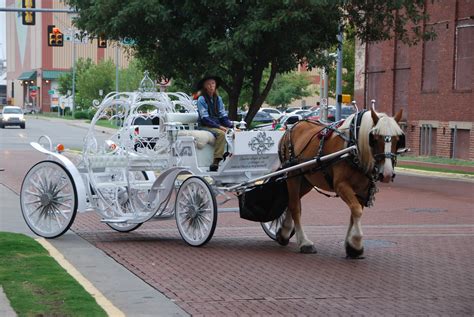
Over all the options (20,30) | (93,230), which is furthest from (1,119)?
(20,30)

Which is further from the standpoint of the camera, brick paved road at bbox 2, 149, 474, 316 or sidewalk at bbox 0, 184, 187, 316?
brick paved road at bbox 2, 149, 474, 316

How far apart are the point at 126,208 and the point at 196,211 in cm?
159

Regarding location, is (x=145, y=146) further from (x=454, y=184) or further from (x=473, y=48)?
(x=473, y=48)

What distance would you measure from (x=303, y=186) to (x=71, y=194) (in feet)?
10.5

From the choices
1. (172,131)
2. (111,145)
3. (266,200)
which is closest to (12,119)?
(111,145)

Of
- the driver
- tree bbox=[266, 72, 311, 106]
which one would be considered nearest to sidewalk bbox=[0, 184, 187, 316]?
the driver

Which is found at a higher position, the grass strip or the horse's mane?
the horse's mane

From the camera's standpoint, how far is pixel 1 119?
65.2 meters

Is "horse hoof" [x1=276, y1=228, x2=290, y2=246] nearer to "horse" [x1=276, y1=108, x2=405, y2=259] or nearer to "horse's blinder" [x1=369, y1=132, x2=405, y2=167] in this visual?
"horse" [x1=276, y1=108, x2=405, y2=259]

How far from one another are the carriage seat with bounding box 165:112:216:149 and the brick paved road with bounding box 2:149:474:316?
4.76ft

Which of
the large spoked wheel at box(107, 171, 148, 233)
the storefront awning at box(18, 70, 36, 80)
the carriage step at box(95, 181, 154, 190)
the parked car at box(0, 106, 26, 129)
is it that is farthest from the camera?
the storefront awning at box(18, 70, 36, 80)

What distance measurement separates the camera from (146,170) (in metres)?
12.2

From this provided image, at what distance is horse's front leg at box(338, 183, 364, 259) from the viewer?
10.3m

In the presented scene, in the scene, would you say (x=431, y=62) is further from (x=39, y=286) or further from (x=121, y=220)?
(x=39, y=286)
